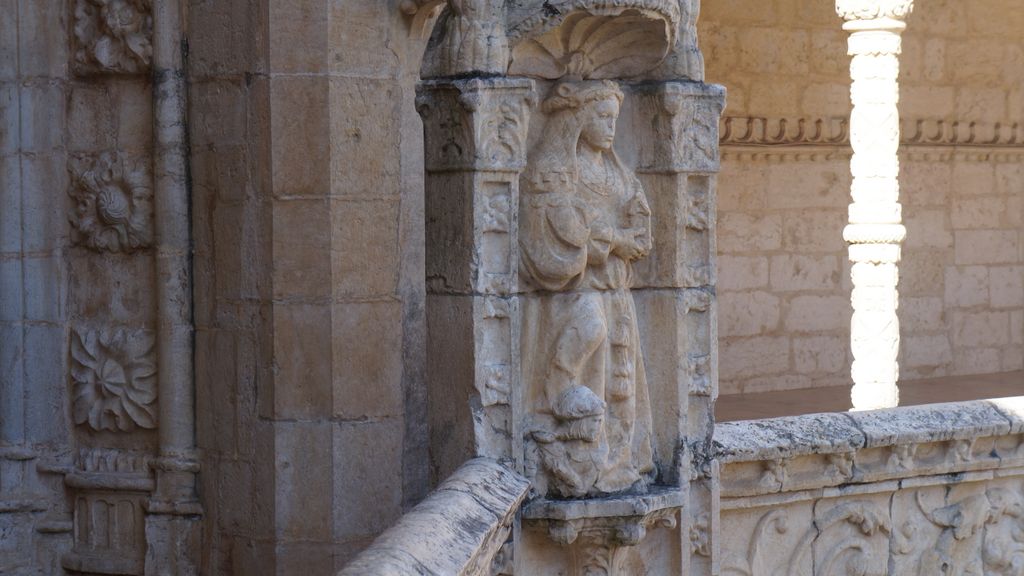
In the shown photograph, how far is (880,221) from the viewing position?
8.00m

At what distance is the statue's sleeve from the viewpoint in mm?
4285

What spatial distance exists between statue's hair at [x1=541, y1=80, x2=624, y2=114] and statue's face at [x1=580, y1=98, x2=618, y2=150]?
21mm

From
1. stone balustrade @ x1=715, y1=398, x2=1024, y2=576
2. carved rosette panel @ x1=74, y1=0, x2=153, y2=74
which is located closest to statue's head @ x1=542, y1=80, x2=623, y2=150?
stone balustrade @ x1=715, y1=398, x2=1024, y2=576

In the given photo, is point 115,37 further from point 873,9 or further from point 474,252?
point 873,9

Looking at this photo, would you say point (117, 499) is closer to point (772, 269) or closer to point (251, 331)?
point (251, 331)

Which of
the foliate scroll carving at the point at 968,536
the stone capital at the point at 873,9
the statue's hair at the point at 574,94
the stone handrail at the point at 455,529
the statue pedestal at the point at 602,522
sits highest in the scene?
the stone capital at the point at 873,9

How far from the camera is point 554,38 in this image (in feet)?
14.4

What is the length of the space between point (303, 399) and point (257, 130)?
0.86 m

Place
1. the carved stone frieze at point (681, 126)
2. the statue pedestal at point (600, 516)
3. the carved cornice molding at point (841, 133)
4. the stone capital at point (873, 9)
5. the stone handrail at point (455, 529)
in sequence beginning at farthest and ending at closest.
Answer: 1. the carved cornice molding at point (841, 133)
2. the stone capital at point (873, 9)
3. the carved stone frieze at point (681, 126)
4. the statue pedestal at point (600, 516)
5. the stone handrail at point (455, 529)

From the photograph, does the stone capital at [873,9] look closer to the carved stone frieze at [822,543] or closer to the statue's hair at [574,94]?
the carved stone frieze at [822,543]

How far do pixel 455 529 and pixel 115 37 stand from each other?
278cm

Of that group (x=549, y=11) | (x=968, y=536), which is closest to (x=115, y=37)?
(x=549, y=11)

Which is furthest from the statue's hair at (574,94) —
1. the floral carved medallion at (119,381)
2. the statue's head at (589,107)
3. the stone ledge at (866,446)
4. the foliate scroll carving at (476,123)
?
the floral carved medallion at (119,381)

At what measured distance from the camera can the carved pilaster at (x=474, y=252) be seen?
4160 millimetres
